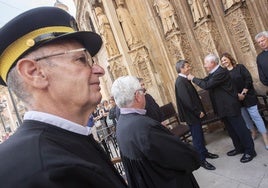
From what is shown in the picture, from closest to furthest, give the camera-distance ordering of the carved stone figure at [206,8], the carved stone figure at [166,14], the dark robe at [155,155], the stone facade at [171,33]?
the dark robe at [155,155] < the stone facade at [171,33] < the carved stone figure at [206,8] < the carved stone figure at [166,14]

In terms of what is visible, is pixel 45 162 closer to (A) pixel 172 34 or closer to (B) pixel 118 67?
(A) pixel 172 34

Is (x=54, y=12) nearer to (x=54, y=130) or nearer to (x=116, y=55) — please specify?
(x=54, y=130)

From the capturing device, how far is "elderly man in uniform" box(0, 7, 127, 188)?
739 mm

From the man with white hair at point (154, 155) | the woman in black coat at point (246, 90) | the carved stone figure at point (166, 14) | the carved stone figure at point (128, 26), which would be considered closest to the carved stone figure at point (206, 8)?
the carved stone figure at point (166, 14)

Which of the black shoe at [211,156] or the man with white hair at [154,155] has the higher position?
the man with white hair at [154,155]

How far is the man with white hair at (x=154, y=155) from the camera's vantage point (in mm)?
2031

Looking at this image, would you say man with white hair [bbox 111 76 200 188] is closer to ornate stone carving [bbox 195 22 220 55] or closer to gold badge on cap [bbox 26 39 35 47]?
gold badge on cap [bbox 26 39 35 47]

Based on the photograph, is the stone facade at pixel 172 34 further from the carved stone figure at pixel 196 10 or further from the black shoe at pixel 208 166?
the black shoe at pixel 208 166

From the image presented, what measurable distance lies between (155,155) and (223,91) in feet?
8.29

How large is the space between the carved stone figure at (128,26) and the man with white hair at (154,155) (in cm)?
483

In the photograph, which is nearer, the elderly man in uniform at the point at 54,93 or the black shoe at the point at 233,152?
the elderly man in uniform at the point at 54,93

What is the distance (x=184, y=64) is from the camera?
4348mm

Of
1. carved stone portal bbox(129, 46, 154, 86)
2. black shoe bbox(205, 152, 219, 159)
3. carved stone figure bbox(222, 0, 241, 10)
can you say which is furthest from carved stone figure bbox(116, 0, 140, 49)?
black shoe bbox(205, 152, 219, 159)

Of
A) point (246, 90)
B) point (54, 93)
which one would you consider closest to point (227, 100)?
point (246, 90)
